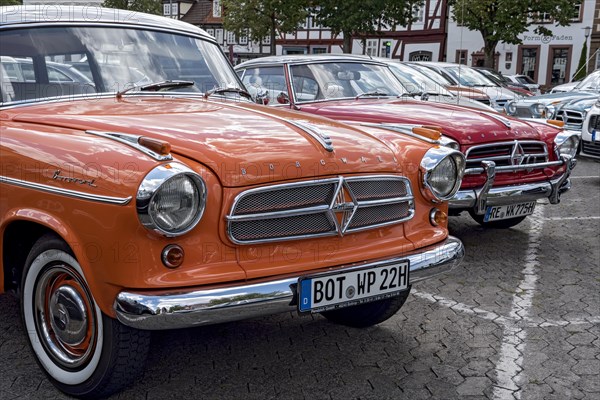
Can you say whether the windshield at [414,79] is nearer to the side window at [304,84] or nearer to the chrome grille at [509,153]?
the side window at [304,84]

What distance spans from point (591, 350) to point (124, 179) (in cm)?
276

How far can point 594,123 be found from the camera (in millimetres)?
10273

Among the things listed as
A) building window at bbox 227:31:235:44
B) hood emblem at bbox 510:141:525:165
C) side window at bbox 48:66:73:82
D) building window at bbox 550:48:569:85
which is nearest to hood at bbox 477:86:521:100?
hood emblem at bbox 510:141:525:165

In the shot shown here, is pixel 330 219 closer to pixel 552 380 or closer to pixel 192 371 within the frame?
pixel 192 371

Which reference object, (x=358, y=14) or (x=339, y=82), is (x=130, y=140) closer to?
(x=339, y=82)

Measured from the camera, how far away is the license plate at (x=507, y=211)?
5973 millimetres

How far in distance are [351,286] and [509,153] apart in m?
3.40

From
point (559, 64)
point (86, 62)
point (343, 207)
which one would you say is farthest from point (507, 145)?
point (559, 64)

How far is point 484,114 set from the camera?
6516 millimetres

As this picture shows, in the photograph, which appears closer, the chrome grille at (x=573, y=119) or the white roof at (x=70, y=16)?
the white roof at (x=70, y=16)

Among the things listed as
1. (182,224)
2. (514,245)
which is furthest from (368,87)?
(182,224)

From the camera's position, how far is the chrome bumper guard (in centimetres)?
580

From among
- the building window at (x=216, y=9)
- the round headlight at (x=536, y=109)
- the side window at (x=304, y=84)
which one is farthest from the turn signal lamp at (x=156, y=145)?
the building window at (x=216, y=9)

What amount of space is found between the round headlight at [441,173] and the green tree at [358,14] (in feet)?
92.4
